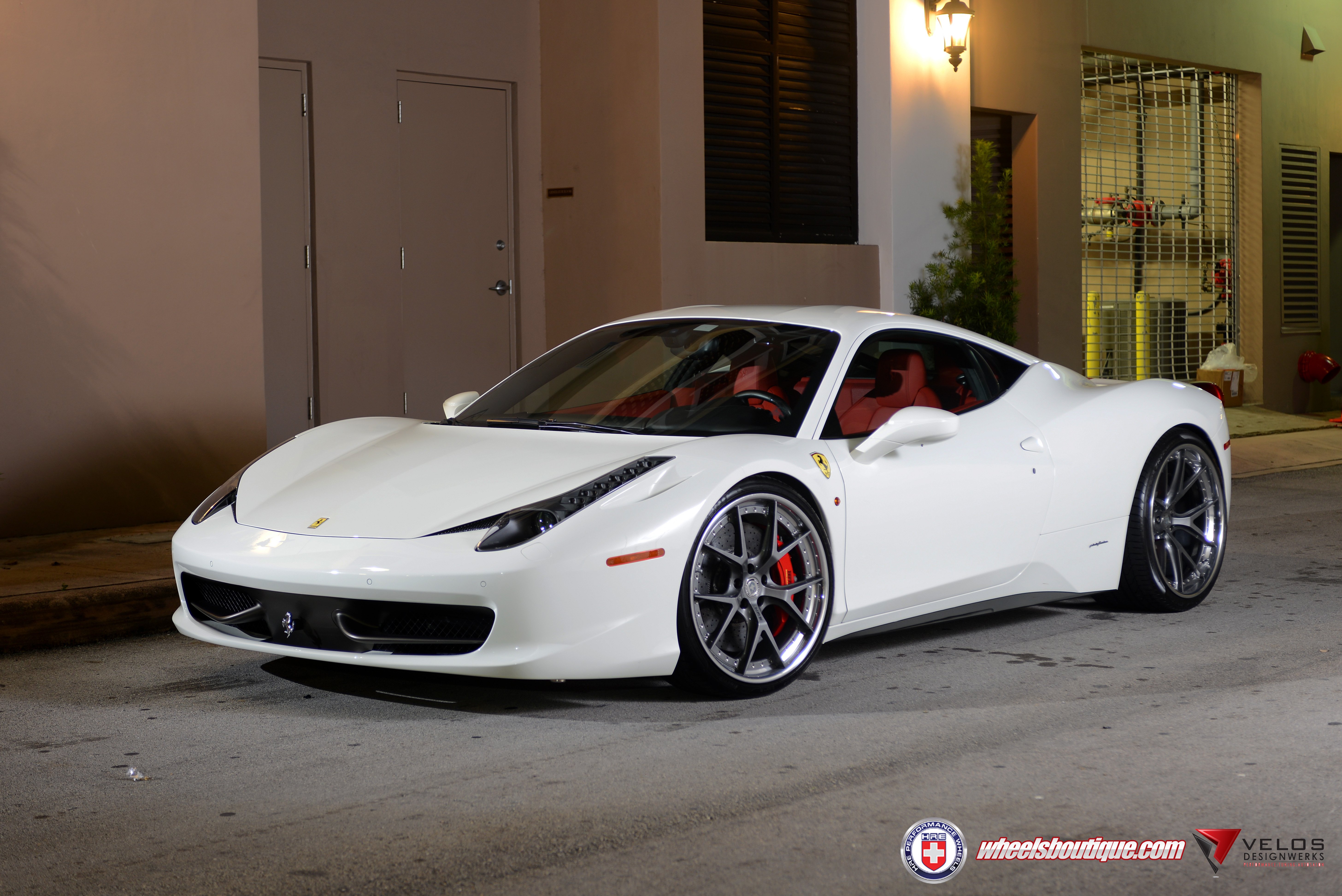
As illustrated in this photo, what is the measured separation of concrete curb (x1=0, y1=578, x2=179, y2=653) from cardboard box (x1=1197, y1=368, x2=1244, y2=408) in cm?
1351

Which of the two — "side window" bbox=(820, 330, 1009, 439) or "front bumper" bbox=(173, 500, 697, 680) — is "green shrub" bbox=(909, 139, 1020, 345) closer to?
"side window" bbox=(820, 330, 1009, 439)

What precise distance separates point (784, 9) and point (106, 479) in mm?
7147

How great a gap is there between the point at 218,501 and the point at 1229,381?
47.3 ft

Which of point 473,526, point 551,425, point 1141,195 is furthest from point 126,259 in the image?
point 1141,195

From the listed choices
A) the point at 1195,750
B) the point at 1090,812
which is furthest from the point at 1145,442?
the point at 1090,812

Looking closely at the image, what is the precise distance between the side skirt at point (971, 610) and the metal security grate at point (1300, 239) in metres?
13.4

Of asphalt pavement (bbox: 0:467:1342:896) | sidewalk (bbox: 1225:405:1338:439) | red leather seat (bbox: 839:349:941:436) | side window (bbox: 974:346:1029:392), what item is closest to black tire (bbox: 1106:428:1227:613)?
asphalt pavement (bbox: 0:467:1342:896)

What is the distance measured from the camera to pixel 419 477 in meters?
4.79

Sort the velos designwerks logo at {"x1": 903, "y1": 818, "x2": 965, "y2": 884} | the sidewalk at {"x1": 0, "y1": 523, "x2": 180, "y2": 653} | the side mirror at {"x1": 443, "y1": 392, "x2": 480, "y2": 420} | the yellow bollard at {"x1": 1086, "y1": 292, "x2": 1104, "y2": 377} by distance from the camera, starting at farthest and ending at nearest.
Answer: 1. the yellow bollard at {"x1": 1086, "y1": 292, "x2": 1104, "y2": 377}
2. the sidewalk at {"x1": 0, "y1": 523, "x2": 180, "y2": 653}
3. the side mirror at {"x1": 443, "y1": 392, "x2": 480, "y2": 420}
4. the velos designwerks logo at {"x1": 903, "y1": 818, "x2": 965, "y2": 884}

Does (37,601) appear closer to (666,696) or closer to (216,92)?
(666,696)

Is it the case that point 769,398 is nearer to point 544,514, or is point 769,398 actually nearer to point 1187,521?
point 544,514

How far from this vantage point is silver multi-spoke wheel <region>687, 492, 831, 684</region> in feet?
15.2

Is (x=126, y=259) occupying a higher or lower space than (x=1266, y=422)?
higher

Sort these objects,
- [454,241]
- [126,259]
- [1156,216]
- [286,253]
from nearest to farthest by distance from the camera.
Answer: [126,259] < [286,253] < [454,241] < [1156,216]
